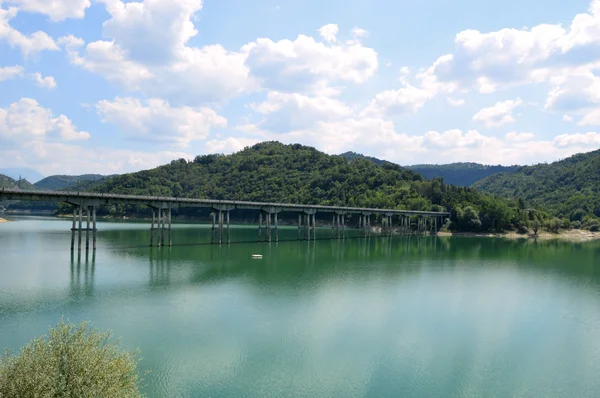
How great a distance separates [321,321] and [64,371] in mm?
21362

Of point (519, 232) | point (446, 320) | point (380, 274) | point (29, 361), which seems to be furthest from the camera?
point (519, 232)

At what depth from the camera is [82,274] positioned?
162 feet

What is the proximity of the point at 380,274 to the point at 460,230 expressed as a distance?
92300mm

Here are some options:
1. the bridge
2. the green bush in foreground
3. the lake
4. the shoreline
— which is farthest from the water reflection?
the shoreline

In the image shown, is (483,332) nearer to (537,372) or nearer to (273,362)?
(537,372)

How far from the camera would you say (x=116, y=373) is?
53.0ft

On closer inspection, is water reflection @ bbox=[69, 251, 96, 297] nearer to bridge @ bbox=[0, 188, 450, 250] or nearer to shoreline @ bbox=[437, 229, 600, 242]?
bridge @ bbox=[0, 188, 450, 250]

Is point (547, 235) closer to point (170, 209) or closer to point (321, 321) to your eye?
point (170, 209)

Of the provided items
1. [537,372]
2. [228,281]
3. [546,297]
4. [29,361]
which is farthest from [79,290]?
[546,297]

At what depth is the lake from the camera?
2367cm

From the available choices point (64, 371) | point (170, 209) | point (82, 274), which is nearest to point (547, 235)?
point (170, 209)

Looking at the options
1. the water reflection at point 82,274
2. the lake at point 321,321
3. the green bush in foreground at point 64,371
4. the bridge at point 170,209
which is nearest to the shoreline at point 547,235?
the bridge at point 170,209

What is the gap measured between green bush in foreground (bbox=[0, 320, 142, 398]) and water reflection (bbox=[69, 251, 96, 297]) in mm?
25461

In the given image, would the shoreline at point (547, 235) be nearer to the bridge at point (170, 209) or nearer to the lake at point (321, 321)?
the bridge at point (170, 209)
